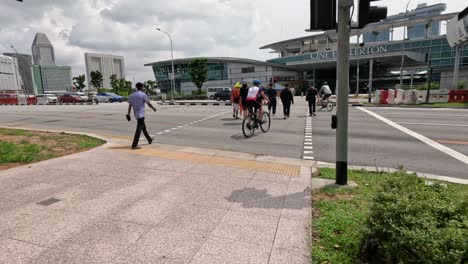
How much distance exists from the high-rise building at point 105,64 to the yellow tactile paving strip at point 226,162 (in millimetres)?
111521

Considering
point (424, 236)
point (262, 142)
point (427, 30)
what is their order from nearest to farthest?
1. point (424, 236)
2. point (262, 142)
3. point (427, 30)

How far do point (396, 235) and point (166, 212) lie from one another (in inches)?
103

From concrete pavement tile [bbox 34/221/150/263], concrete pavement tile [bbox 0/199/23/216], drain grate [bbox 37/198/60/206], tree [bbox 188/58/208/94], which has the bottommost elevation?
concrete pavement tile [bbox 34/221/150/263]

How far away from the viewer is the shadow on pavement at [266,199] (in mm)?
3830

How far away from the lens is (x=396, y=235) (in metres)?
2.15

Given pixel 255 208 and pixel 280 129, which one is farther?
pixel 280 129

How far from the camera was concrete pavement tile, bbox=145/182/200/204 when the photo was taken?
4.10 m

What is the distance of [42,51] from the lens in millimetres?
111750

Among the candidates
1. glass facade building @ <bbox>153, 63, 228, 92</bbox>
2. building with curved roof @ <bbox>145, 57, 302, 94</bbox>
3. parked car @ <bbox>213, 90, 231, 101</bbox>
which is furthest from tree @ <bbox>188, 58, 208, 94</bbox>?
building with curved roof @ <bbox>145, 57, 302, 94</bbox>

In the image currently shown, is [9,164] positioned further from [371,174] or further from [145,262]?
[371,174]

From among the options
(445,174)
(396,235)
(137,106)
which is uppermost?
(137,106)

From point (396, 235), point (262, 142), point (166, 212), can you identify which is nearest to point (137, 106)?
point (262, 142)

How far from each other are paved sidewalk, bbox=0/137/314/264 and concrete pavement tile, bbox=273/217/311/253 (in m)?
0.01

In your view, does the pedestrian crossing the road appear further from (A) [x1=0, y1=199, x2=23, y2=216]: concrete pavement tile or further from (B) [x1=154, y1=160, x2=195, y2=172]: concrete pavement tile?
(A) [x1=0, y1=199, x2=23, y2=216]: concrete pavement tile
